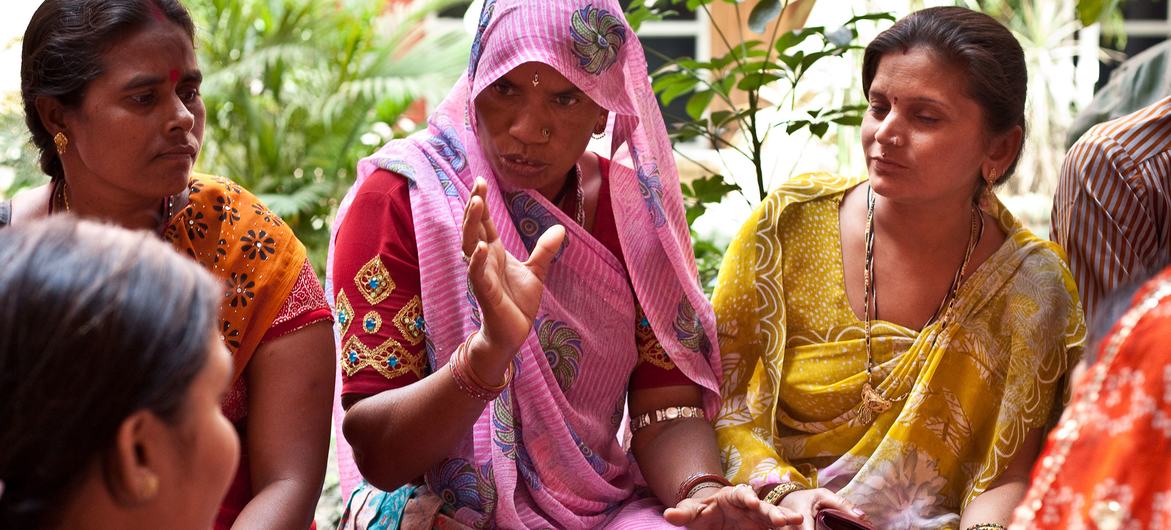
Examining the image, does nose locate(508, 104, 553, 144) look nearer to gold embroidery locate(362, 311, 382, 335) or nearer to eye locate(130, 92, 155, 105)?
gold embroidery locate(362, 311, 382, 335)

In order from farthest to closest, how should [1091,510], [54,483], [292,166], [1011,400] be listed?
[292,166], [1011,400], [54,483], [1091,510]

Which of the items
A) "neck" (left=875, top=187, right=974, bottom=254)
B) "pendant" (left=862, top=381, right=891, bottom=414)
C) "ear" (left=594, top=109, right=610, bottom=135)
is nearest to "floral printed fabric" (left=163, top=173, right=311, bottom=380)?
"ear" (left=594, top=109, right=610, bottom=135)

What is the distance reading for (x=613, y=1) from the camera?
2625mm

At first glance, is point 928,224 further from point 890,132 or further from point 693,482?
point 693,482

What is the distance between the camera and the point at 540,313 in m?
2.57

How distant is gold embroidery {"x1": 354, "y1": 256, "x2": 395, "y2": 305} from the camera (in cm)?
242

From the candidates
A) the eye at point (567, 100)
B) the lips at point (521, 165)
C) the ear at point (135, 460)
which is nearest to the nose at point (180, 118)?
the lips at point (521, 165)

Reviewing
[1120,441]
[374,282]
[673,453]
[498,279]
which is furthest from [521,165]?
[1120,441]

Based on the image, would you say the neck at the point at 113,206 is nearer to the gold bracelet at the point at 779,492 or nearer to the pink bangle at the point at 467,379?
the pink bangle at the point at 467,379

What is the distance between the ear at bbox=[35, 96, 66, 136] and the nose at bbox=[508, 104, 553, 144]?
0.89 metres

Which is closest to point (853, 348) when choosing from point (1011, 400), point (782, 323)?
point (782, 323)

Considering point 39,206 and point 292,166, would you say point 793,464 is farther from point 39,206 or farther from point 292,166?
point 292,166

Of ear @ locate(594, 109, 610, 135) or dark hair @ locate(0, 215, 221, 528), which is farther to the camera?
ear @ locate(594, 109, 610, 135)

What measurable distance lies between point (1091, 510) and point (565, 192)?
66.3 inches
